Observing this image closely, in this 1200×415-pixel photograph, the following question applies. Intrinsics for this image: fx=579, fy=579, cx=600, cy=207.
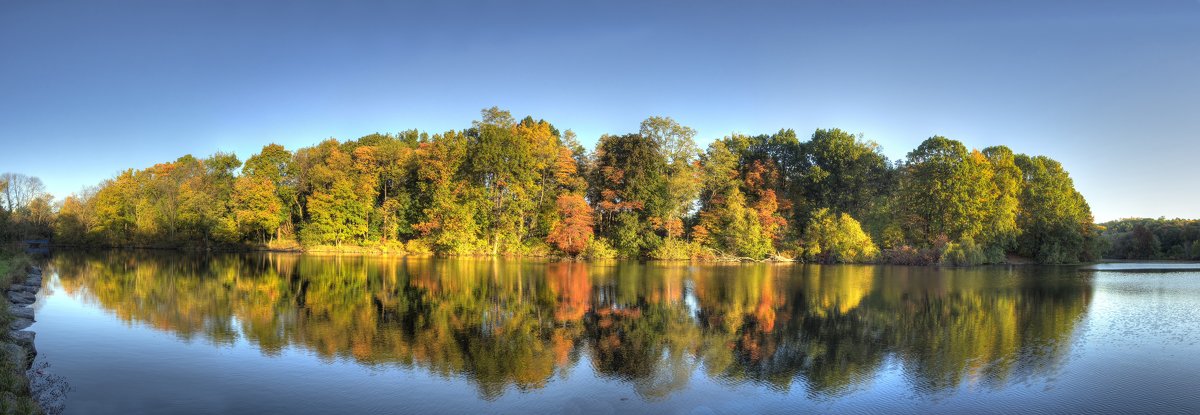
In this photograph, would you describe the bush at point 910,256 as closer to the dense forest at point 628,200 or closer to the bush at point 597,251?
the dense forest at point 628,200

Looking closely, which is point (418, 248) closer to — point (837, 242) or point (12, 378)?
point (837, 242)

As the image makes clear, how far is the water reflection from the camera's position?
10125 mm

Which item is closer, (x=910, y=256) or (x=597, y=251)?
(x=910, y=256)

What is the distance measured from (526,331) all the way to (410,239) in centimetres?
4165

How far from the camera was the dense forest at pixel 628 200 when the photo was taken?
1804 inches

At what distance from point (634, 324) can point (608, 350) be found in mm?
3135

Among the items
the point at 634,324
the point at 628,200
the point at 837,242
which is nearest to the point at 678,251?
the point at 628,200

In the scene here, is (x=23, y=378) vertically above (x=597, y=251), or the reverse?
(x=597, y=251)

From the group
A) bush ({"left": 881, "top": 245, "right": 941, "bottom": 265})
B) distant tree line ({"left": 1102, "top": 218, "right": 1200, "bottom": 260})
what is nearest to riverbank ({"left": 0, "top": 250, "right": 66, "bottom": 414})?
bush ({"left": 881, "top": 245, "right": 941, "bottom": 265})

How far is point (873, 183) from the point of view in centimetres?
5369

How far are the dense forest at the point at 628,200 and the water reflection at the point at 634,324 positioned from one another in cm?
2058

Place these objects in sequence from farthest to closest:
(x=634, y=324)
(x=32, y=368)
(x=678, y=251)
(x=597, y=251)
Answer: (x=678, y=251) < (x=597, y=251) < (x=634, y=324) < (x=32, y=368)

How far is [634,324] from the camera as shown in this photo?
14.6 meters

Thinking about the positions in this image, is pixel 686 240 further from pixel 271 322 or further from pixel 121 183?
pixel 121 183
